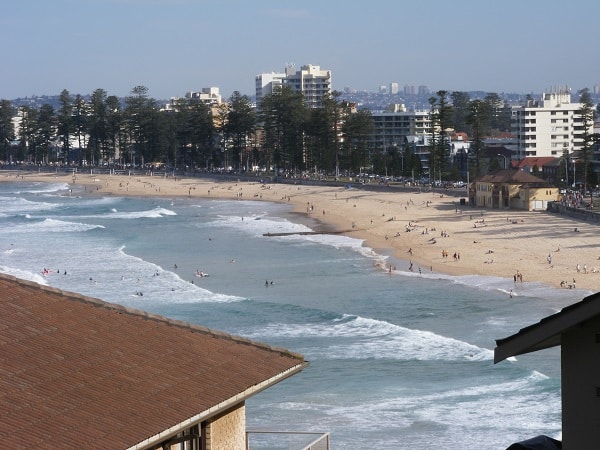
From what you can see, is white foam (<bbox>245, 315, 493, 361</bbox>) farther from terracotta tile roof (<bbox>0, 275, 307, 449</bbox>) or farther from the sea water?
terracotta tile roof (<bbox>0, 275, 307, 449</bbox>)

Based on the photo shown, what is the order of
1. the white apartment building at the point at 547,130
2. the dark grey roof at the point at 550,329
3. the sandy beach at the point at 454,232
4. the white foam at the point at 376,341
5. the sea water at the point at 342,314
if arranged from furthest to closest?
1. the white apartment building at the point at 547,130
2. the sandy beach at the point at 454,232
3. the white foam at the point at 376,341
4. the sea water at the point at 342,314
5. the dark grey roof at the point at 550,329

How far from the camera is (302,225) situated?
63250 mm

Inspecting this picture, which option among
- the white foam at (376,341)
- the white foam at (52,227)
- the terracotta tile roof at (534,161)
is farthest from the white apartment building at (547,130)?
the white foam at (376,341)

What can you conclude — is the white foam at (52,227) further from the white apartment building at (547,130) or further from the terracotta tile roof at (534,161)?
→ the white apartment building at (547,130)

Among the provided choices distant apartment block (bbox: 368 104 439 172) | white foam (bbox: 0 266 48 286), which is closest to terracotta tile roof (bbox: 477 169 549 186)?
white foam (bbox: 0 266 48 286)

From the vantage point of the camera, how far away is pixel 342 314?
105 ft

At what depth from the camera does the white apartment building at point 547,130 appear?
102 m

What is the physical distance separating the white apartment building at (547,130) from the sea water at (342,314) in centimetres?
4340

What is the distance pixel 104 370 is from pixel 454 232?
49.9 m

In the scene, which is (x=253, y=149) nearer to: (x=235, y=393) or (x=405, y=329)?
(x=405, y=329)

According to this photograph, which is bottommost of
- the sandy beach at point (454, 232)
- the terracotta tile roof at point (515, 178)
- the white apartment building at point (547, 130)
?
the sandy beach at point (454, 232)

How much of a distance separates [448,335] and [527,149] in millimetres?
76581

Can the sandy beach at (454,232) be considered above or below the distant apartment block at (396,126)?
below

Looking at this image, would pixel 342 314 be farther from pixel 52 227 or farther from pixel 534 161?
pixel 534 161
